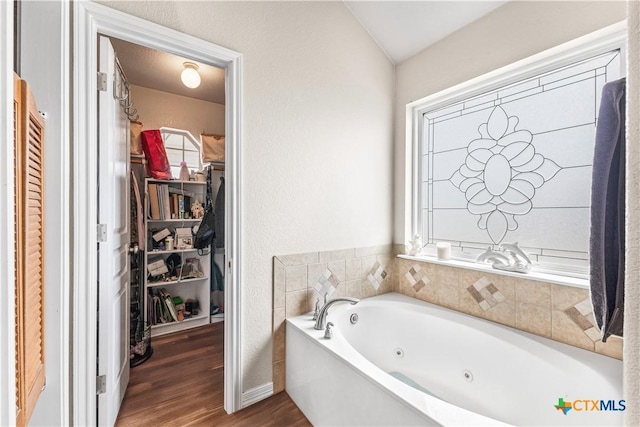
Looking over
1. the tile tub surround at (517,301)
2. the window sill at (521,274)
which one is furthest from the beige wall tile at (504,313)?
the window sill at (521,274)

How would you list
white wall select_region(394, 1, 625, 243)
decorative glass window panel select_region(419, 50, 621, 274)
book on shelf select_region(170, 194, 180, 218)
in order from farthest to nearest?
book on shelf select_region(170, 194, 180, 218) → decorative glass window panel select_region(419, 50, 621, 274) → white wall select_region(394, 1, 625, 243)

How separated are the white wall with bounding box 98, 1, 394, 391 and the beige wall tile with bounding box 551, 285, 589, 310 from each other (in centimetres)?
119

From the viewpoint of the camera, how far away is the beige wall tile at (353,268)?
7.22ft

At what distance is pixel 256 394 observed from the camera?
5.89 ft

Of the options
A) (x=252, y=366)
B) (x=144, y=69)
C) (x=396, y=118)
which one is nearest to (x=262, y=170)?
(x=252, y=366)

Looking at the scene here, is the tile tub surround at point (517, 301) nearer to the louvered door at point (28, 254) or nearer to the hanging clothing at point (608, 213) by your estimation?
the hanging clothing at point (608, 213)

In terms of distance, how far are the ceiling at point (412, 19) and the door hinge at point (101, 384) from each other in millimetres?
2790

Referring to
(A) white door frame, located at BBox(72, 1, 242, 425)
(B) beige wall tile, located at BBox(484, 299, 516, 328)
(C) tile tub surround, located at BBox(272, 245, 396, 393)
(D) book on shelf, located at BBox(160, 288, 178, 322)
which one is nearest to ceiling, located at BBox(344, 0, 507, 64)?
(A) white door frame, located at BBox(72, 1, 242, 425)

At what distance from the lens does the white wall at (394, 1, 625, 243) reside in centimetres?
149

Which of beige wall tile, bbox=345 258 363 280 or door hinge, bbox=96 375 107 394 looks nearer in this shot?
door hinge, bbox=96 375 107 394

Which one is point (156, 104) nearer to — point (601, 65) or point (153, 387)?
point (153, 387)

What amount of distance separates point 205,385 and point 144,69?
106 inches

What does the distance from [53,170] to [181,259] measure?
214cm

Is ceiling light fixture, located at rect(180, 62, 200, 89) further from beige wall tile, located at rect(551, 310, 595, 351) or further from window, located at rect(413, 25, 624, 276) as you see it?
beige wall tile, located at rect(551, 310, 595, 351)
